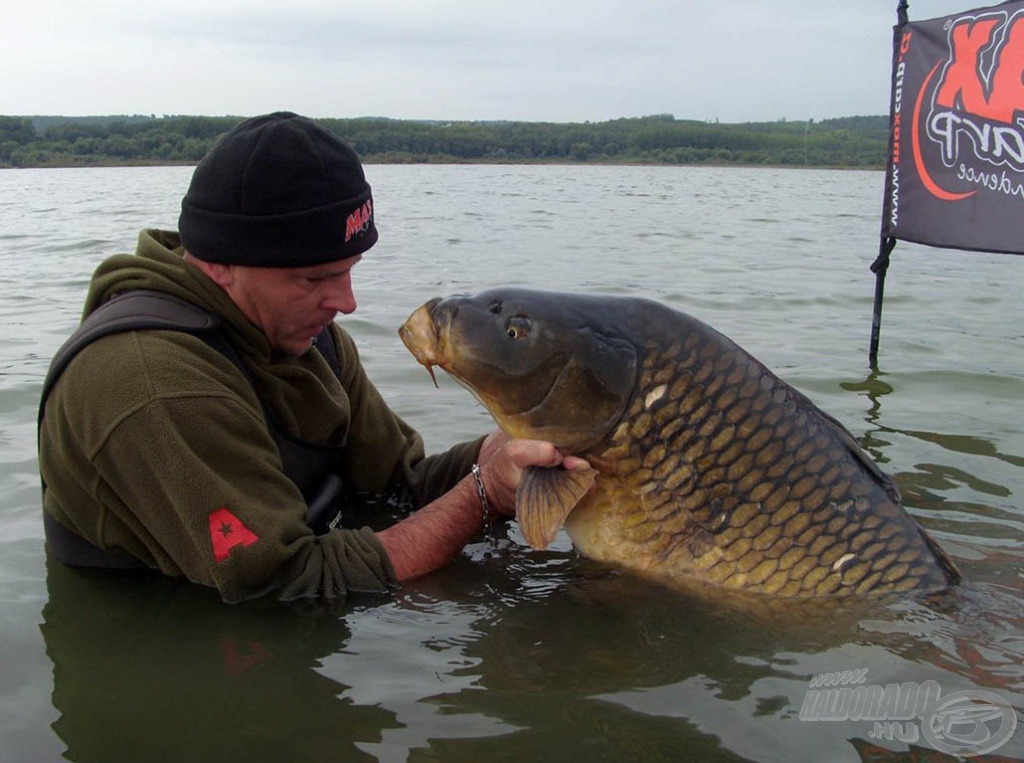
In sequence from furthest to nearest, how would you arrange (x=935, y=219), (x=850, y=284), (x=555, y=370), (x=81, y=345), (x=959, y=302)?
(x=850, y=284), (x=959, y=302), (x=935, y=219), (x=555, y=370), (x=81, y=345)

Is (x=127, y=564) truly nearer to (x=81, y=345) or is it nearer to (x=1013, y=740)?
(x=81, y=345)

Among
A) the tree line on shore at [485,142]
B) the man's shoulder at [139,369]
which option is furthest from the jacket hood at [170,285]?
the tree line on shore at [485,142]

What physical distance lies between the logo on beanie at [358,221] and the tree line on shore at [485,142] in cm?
3755

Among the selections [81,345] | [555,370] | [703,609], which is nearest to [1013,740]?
[703,609]

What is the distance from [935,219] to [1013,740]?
11.6 feet

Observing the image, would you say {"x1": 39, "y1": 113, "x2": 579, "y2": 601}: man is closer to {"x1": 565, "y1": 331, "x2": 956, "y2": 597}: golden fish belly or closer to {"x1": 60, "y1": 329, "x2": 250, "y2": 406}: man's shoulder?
{"x1": 60, "y1": 329, "x2": 250, "y2": 406}: man's shoulder

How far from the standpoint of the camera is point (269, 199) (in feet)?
8.17

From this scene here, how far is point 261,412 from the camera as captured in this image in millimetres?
2654

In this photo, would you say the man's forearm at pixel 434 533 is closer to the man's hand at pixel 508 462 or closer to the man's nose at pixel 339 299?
the man's hand at pixel 508 462

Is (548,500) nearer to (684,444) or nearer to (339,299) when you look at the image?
(684,444)

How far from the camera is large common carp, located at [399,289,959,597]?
8.23 ft

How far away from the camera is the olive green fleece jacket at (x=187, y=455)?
2307mm

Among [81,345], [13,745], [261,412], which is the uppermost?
[81,345]

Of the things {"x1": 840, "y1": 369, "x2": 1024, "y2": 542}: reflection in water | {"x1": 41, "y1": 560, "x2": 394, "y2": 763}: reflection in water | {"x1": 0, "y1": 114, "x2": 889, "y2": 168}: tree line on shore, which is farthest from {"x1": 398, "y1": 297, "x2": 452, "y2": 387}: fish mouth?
{"x1": 0, "y1": 114, "x2": 889, "y2": 168}: tree line on shore
